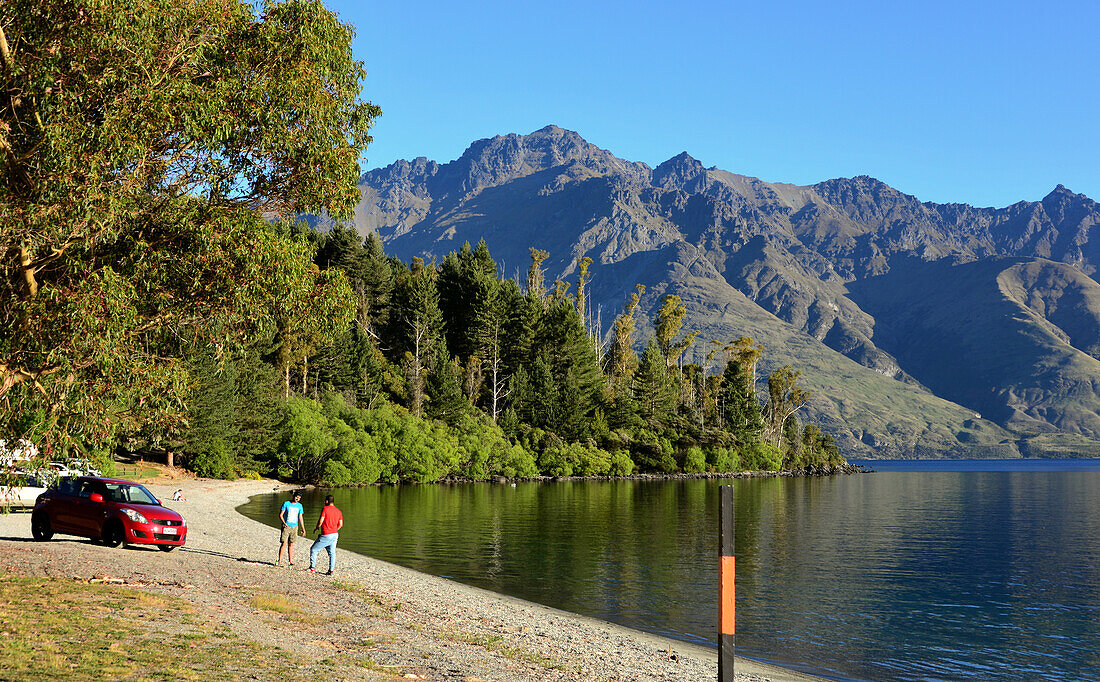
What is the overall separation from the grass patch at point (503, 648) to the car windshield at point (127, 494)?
49.2 feet

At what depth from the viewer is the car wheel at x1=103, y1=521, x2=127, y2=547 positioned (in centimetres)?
2798

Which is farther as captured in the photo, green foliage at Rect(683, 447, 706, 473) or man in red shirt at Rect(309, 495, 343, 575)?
green foliage at Rect(683, 447, 706, 473)

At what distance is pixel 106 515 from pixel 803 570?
33721 millimetres

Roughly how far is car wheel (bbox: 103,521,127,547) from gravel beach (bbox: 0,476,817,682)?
35 cm

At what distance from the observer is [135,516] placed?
2802cm

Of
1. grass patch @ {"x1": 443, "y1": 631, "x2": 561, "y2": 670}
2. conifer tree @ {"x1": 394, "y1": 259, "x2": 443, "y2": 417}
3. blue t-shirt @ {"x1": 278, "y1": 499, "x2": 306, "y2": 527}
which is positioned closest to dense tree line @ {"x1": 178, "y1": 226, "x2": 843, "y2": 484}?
conifer tree @ {"x1": 394, "y1": 259, "x2": 443, "y2": 417}

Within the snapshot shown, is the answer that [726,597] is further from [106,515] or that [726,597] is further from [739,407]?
[739,407]

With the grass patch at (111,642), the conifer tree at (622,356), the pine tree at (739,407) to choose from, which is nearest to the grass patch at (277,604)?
the grass patch at (111,642)

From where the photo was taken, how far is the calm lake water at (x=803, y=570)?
91.7ft

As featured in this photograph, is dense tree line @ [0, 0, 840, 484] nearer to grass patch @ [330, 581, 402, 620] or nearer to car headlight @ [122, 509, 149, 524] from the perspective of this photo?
grass patch @ [330, 581, 402, 620]

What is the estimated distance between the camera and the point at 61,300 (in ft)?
44.7

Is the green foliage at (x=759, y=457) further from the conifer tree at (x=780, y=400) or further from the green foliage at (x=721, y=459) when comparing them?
the conifer tree at (x=780, y=400)

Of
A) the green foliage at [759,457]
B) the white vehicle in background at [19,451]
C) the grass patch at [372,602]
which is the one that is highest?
the white vehicle in background at [19,451]

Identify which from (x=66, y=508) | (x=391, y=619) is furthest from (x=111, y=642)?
(x=66, y=508)
